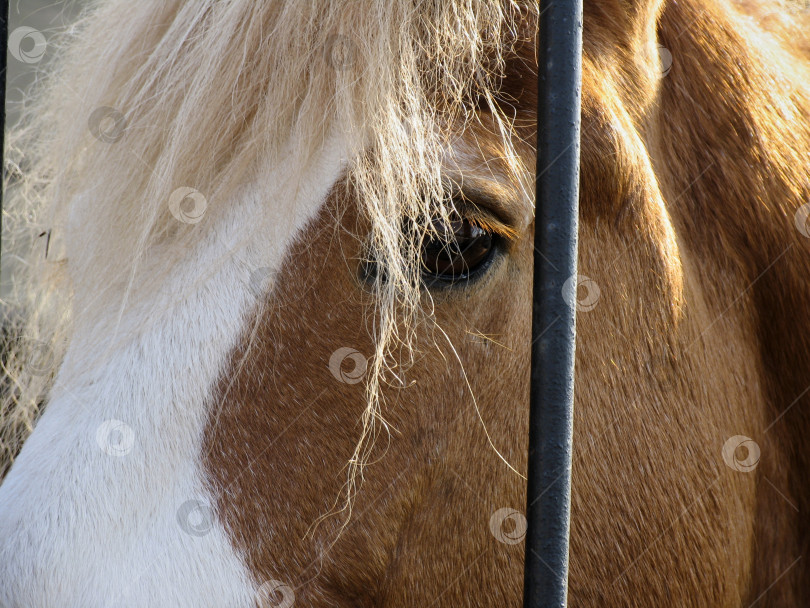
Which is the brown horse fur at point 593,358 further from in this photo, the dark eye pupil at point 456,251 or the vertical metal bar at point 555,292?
the vertical metal bar at point 555,292

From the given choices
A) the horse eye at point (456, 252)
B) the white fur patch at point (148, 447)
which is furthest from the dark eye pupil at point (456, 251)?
the white fur patch at point (148, 447)

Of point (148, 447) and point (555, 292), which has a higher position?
point (555, 292)

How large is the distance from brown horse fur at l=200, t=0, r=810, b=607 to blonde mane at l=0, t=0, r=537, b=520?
0.11ft

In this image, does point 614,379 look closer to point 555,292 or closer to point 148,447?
point 555,292

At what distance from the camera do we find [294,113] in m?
0.85

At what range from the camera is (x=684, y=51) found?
1047 mm

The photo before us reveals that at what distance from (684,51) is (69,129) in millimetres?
836

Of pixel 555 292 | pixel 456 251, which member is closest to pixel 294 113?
pixel 456 251

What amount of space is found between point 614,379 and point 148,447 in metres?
0.54

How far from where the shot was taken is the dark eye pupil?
85 cm

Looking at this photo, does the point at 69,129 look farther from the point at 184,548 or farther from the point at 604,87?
the point at 604,87

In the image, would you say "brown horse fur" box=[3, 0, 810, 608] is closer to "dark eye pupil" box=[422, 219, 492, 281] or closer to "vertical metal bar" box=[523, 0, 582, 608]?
"dark eye pupil" box=[422, 219, 492, 281]


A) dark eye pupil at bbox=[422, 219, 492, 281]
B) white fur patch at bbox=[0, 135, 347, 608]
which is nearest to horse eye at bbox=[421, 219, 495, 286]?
dark eye pupil at bbox=[422, 219, 492, 281]

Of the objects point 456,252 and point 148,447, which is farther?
point 456,252
